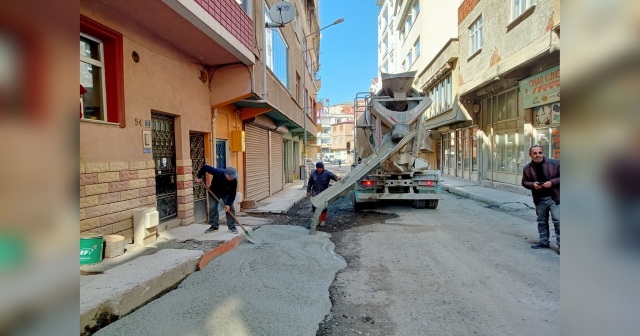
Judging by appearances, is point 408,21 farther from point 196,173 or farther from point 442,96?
point 196,173

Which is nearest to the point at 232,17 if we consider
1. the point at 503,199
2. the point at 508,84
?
the point at 503,199

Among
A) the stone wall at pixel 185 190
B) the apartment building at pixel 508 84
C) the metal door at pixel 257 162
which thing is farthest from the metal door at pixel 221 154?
the apartment building at pixel 508 84

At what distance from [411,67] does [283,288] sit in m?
29.3

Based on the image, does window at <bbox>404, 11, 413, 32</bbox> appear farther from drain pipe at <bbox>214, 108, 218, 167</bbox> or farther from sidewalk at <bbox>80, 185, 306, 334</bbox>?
sidewalk at <bbox>80, 185, 306, 334</bbox>

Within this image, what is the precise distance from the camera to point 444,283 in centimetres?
423

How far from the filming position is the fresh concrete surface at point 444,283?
3.22 meters

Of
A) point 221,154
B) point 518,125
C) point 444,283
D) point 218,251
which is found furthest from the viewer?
point 518,125

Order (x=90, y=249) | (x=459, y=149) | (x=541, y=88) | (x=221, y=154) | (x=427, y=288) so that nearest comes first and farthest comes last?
(x=427, y=288), (x=90, y=249), (x=221, y=154), (x=541, y=88), (x=459, y=149)

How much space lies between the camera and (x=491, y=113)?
16.0 m

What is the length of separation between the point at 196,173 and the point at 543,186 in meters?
6.70

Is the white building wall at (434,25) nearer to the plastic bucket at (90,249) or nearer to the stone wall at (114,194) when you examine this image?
the stone wall at (114,194)

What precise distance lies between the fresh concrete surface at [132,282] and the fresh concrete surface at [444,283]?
77.8 inches
